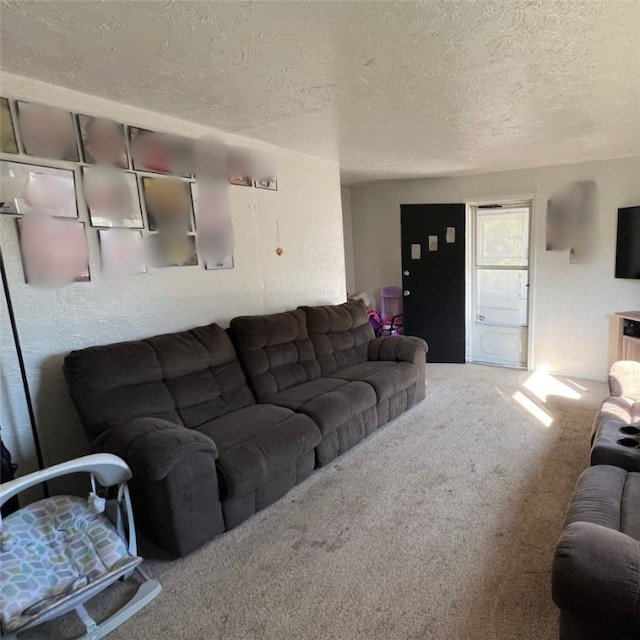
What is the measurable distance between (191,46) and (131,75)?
0.48 metres

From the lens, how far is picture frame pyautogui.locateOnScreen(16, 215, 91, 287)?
2.17 meters

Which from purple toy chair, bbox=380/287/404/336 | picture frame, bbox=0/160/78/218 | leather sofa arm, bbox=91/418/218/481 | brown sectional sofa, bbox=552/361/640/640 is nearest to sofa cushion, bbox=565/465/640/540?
brown sectional sofa, bbox=552/361/640/640

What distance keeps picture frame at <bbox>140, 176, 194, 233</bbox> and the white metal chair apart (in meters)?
1.55

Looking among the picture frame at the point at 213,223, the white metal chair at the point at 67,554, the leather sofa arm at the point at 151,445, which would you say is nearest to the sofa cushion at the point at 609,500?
the leather sofa arm at the point at 151,445

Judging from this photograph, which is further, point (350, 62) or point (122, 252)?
point (122, 252)

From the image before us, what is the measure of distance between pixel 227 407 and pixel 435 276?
333cm

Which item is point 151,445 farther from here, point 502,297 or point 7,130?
point 502,297

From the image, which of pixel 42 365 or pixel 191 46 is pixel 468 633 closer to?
pixel 42 365

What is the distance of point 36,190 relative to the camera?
217cm

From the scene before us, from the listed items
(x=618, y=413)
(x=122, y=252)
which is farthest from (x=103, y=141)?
(x=618, y=413)

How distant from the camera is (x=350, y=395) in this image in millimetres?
2938

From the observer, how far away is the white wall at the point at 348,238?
584 centimetres

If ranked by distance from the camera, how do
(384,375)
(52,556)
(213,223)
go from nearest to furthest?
1. (52,556)
2. (213,223)
3. (384,375)

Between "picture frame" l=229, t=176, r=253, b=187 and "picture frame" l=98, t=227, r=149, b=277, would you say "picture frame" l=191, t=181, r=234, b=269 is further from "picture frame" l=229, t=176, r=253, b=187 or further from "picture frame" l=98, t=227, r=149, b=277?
"picture frame" l=98, t=227, r=149, b=277
